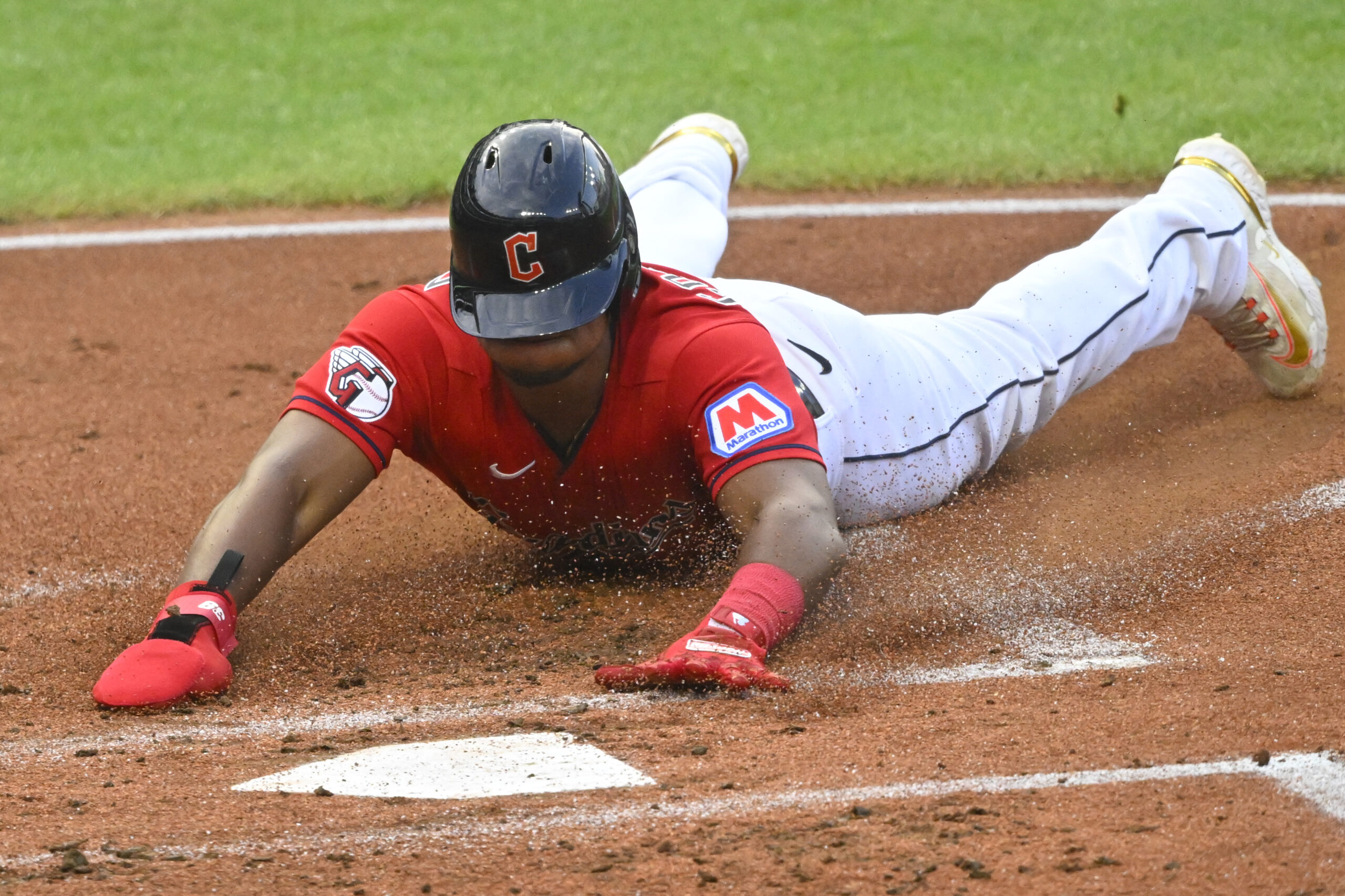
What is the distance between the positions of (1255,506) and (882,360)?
0.88m

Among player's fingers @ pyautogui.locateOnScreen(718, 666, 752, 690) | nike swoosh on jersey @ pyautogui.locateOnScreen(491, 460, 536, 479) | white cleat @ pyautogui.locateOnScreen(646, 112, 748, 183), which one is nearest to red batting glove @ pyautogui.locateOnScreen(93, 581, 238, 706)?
nike swoosh on jersey @ pyautogui.locateOnScreen(491, 460, 536, 479)

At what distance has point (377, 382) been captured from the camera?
312 centimetres

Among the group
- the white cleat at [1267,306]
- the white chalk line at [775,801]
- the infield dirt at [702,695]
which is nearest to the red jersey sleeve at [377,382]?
the infield dirt at [702,695]

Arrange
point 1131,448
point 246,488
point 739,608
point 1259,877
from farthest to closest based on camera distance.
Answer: point 1131,448
point 246,488
point 739,608
point 1259,877

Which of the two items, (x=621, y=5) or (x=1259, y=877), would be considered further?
(x=621, y=5)

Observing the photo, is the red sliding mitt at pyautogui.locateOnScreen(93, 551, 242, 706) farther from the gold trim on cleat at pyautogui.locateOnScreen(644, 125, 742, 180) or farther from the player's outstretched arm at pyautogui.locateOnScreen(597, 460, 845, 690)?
the gold trim on cleat at pyautogui.locateOnScreen(644, 125, 742, 180)

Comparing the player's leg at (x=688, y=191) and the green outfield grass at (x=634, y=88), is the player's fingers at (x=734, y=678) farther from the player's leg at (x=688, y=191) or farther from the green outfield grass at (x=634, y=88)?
the green outfield grass at (x=634, y=88)

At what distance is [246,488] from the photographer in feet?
10.1

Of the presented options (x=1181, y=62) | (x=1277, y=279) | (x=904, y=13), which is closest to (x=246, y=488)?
(x=1277, y=279)

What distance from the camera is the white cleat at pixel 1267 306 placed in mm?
4125

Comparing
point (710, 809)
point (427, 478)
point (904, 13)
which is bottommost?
point (427, 478)

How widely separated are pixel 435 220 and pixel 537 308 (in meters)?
3.58

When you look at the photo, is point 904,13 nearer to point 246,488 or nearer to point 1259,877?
point 246,488

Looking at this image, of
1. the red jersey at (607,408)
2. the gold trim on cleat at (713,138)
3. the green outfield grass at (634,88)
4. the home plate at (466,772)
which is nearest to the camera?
the home plate at (466,772)
